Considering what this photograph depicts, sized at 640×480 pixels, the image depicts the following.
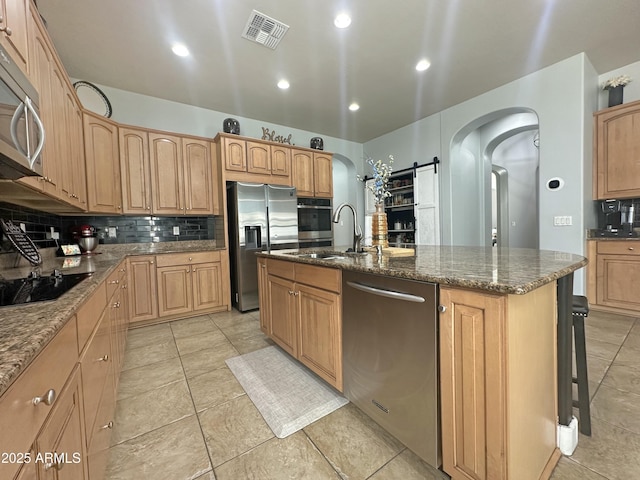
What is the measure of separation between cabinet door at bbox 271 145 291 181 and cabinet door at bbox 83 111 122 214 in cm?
191

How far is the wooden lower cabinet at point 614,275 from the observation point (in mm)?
2906

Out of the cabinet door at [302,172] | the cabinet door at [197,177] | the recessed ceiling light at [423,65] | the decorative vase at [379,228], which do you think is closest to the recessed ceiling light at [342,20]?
the recessed ceiling light at [423,65]

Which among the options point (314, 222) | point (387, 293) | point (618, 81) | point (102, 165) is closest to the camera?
point (387, 293)

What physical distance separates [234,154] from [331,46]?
69.4 inches

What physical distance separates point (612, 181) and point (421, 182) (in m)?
2.26

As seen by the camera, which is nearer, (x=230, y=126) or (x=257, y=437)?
(x=257, y=437)

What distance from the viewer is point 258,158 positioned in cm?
378

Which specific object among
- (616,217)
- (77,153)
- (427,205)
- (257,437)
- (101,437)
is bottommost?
(257,437)

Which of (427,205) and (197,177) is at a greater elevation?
(197,177)

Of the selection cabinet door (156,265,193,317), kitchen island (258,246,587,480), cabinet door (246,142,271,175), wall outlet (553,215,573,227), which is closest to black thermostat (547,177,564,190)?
wall outlet (553,215,573,227)

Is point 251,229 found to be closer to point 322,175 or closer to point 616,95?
point 322,175

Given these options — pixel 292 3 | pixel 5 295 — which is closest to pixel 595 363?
pixel 5 295

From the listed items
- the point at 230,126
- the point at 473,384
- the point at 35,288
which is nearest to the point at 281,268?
the point at 35,288

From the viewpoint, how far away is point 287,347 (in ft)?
6.86
